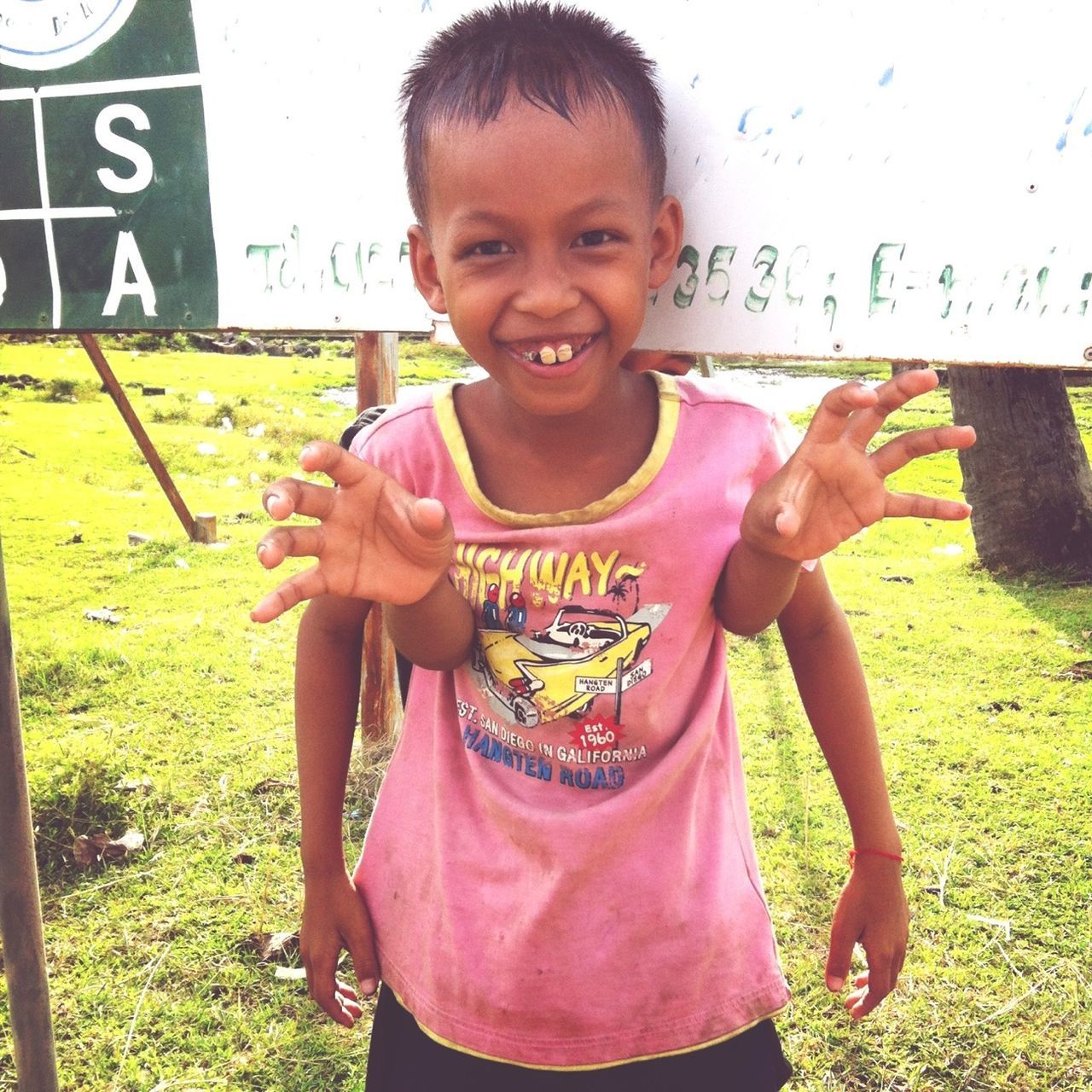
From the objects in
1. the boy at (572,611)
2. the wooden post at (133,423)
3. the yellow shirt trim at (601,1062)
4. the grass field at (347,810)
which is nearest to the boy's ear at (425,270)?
the boy at (572,611)

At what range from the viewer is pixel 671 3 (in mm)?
1118

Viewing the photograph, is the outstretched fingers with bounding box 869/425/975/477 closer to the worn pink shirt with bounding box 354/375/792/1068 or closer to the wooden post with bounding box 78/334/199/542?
the worn pink shirt with bounding box 354/375/792/1068

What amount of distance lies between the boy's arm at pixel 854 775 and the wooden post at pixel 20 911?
1.24 metres

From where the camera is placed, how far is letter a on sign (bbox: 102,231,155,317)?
1406mm

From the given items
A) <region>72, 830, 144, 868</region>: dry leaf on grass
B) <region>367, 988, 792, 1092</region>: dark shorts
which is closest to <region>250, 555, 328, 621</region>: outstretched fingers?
<region>367, 988, 792, 1092</region>: dark shorts

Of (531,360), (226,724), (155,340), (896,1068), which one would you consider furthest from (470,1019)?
(155,340)

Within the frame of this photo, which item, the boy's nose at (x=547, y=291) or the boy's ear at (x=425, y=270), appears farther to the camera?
the boy's ear at (x=425, y=270)

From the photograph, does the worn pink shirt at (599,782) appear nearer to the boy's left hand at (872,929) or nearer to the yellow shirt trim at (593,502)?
the yellow shirt trim at (593,502)

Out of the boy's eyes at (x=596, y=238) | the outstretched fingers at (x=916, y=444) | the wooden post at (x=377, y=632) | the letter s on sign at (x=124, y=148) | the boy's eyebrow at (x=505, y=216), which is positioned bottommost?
the wooden post at (x=377, y=632)

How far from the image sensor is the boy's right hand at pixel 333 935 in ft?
4.23

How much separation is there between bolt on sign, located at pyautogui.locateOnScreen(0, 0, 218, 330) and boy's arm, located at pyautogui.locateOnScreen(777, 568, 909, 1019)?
1.00 meters

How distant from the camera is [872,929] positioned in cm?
129

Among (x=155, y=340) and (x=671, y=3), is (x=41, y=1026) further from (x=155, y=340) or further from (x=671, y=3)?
(x=155, y=340)

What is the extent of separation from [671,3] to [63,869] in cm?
290
